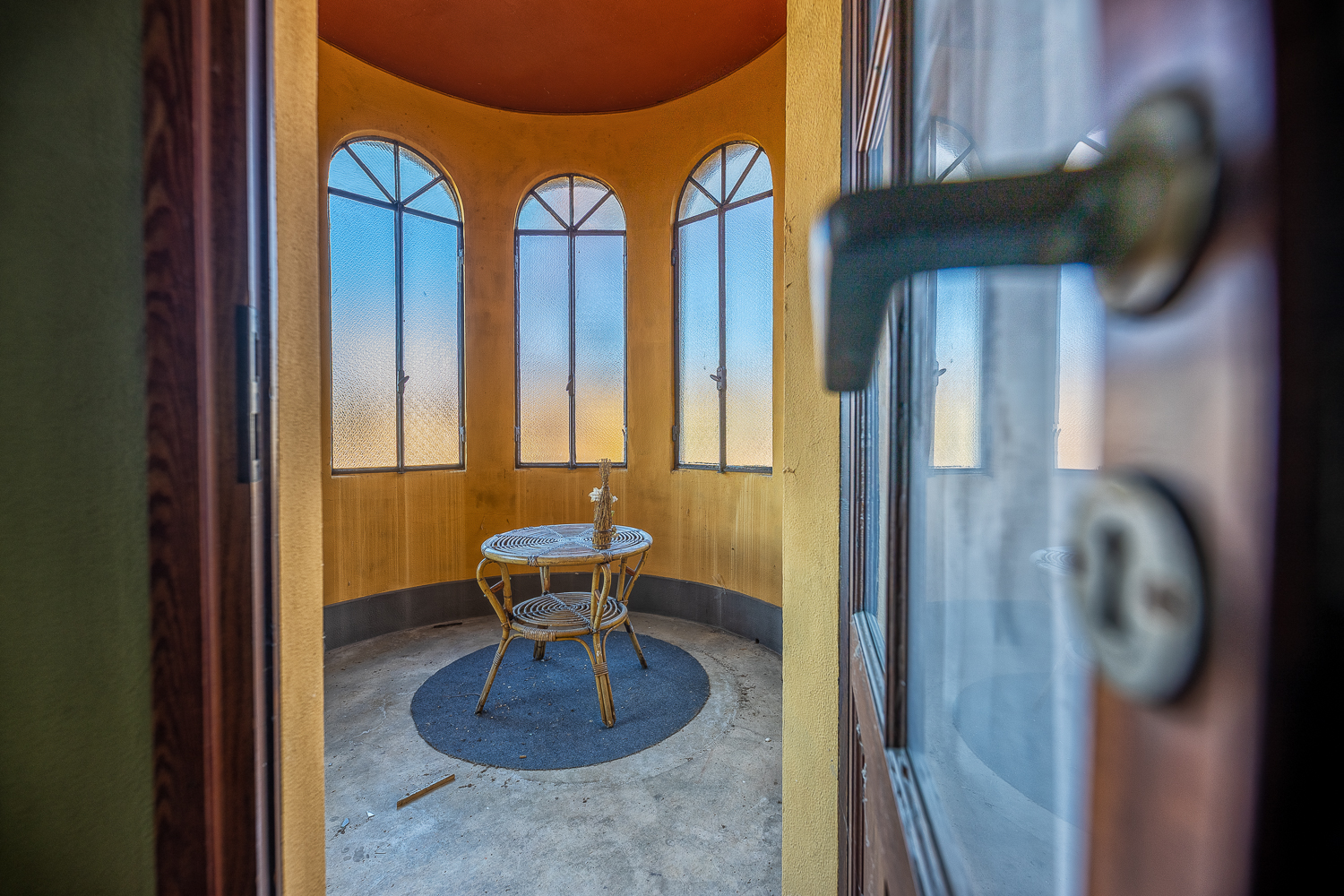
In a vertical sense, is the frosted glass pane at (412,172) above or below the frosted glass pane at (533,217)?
above

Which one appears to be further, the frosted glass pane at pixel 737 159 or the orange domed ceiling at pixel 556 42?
the frosted glass pane at pixel 737 159

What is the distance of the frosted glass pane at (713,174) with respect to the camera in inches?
150

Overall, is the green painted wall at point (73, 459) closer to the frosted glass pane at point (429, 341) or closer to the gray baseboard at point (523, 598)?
the gray baseboard at point (523, 598)

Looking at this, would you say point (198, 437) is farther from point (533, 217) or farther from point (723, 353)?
point (533, 217)

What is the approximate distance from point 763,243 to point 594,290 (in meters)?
1.35

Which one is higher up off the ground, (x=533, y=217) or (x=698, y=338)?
(x=533, y=217)

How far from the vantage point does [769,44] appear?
3.38 meters

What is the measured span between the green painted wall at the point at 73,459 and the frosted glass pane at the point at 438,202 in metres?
3.47

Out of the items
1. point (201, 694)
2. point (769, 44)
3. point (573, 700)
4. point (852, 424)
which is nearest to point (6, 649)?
point (201, 694)

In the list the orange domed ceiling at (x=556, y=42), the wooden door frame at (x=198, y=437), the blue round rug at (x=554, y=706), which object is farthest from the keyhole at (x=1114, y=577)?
the orange domed ceiling at (x=556, y=42)

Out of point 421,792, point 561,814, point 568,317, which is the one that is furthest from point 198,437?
point 568,317

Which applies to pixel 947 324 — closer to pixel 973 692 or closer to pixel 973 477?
pixel 973 477

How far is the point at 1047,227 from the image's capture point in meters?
0.18

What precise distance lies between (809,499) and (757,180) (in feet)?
10.0
